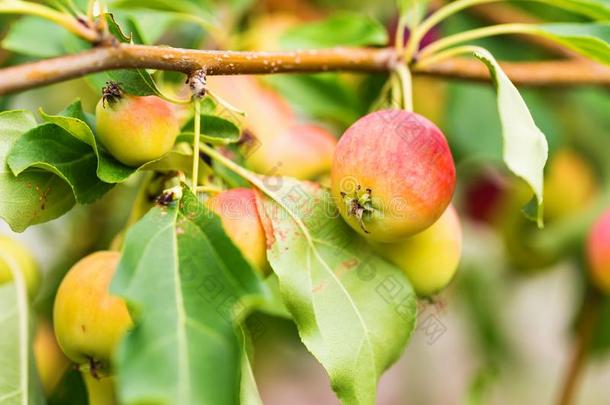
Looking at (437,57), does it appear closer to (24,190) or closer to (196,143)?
(196,143)

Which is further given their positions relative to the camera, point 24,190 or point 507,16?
point 507,16

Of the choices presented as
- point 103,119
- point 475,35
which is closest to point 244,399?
point 103,119

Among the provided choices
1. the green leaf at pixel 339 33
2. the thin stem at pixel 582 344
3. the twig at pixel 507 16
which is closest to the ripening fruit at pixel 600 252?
the thin stem at pixel 582 344

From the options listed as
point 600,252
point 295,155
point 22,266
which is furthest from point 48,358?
point 600,252

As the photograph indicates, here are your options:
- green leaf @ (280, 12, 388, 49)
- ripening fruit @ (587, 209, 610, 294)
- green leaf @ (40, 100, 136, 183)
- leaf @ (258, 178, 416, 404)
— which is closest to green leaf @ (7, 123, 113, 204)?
green leaf @ (40, 100, 136, 183)

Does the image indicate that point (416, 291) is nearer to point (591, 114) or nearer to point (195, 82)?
point (195, 82)

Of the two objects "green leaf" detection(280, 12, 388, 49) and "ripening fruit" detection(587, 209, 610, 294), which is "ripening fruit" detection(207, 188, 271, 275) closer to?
"green leaf" detection(280, 12, 388, 49)
